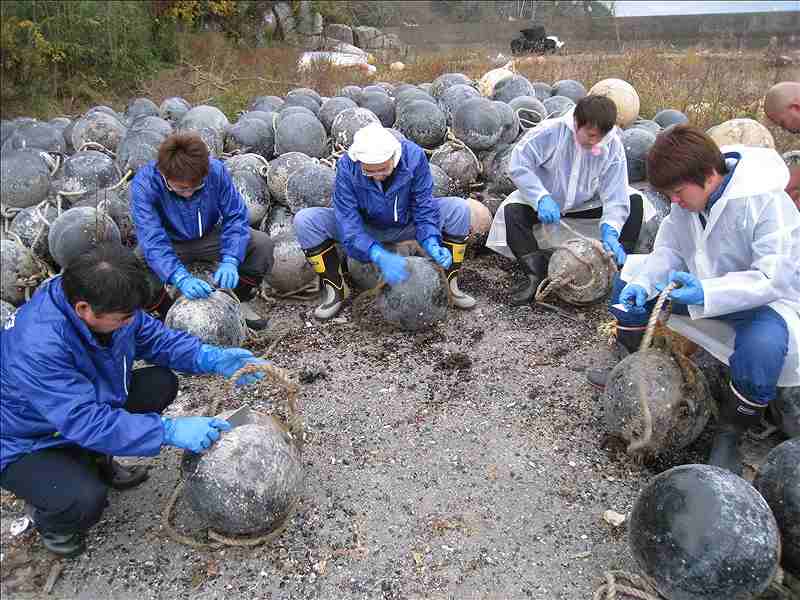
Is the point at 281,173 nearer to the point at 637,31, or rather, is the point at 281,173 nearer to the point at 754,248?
the point at 754,248

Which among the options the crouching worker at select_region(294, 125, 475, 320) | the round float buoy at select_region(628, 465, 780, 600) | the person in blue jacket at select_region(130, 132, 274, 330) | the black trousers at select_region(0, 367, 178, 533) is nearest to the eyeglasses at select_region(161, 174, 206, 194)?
the person in blue jacket at select_region(130, 132, 274, 330)

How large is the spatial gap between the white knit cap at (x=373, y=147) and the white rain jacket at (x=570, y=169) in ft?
4.13

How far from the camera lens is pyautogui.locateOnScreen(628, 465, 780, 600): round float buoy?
2.40 m

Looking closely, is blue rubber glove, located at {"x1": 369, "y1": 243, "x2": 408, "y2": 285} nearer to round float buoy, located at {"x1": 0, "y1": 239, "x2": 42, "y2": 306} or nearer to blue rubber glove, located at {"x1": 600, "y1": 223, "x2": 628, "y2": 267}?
blue rubber glove, located at {"x1": 600, "y1": 223, "x2": 628, "y2": 267}

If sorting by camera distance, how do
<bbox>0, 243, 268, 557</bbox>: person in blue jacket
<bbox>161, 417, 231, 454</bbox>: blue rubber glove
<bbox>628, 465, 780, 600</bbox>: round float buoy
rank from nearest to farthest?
<bbox>628, 465, 780, 600</bbox>: round float buoy
<bbox>0, 243, 268, 557</bbox>: person in blue jacket
<bbox>161, 417, 231, 454</bbox>: blue rubber glove

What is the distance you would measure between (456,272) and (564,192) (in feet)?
3.64

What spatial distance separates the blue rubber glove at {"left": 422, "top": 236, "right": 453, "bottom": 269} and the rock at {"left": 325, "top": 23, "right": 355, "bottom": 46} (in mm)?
17980

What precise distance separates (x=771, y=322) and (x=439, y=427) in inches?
74.3

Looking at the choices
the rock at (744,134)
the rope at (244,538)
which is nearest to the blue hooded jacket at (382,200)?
the rope at (244,538)

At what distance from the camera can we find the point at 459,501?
326 centimetres

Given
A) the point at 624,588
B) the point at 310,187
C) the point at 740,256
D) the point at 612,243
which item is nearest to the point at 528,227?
the point at 612,243

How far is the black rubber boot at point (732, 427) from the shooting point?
3.26 m

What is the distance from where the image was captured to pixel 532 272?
203 inches

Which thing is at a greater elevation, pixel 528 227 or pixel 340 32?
pixel 340 32
